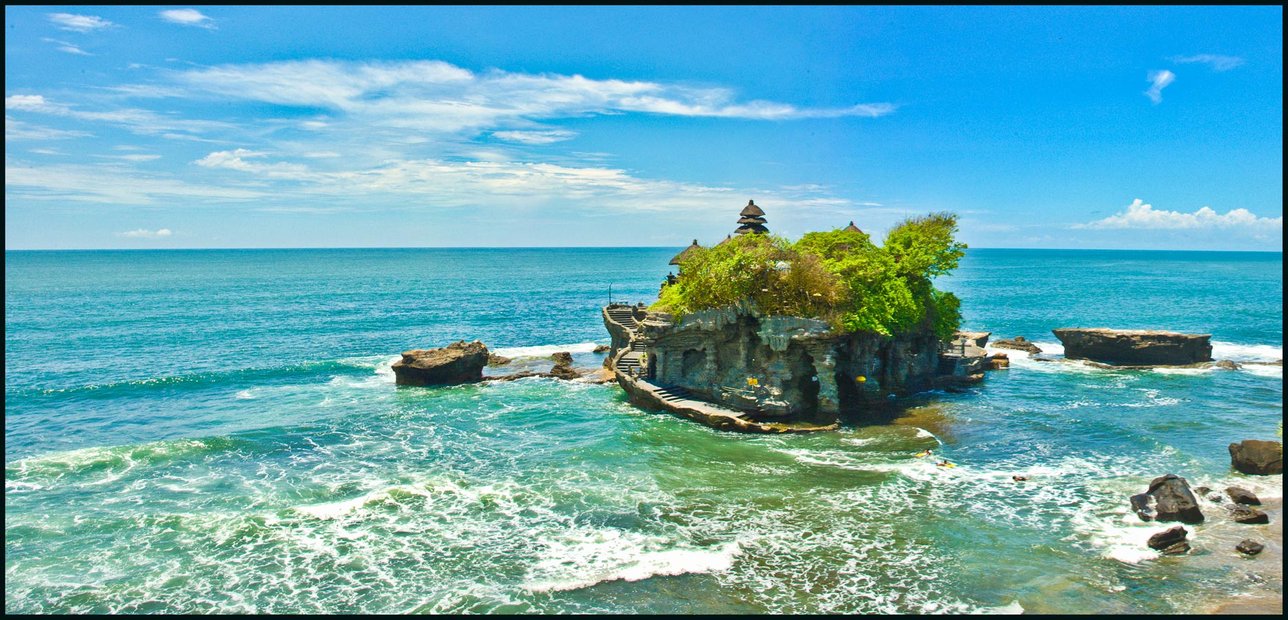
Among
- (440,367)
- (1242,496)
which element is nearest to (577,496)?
(440,367)

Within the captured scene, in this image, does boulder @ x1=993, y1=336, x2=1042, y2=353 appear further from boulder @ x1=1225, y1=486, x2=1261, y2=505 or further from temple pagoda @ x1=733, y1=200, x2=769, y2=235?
boulder @ x1=1225, y1=486, x2=1261, y2=505

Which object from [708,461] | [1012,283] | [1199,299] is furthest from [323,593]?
[1012,283]

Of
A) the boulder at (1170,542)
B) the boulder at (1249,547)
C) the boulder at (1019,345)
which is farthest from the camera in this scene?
the boulder at (1019,345)

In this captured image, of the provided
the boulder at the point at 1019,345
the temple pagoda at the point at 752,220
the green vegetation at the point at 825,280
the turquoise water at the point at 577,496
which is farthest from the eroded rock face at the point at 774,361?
the boulder at the point at 1019,345

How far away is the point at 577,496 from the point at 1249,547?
2257 cm

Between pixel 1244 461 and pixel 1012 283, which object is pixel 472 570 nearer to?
pixel 1244 461

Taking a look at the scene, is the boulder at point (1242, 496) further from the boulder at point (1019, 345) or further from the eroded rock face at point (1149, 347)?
the boulder at point (1019, 345)

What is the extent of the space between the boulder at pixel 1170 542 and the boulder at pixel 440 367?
3934 centimetres

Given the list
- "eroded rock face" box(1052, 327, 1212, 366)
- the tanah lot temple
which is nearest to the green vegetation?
the tanah lot temple

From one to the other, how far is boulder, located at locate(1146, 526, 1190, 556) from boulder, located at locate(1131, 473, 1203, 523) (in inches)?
71.6

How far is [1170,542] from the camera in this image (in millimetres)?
23078

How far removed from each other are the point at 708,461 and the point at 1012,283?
13302 centimetres

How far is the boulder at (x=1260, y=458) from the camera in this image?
28750 mm

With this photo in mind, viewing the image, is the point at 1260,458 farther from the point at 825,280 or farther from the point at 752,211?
the point at 752,211
